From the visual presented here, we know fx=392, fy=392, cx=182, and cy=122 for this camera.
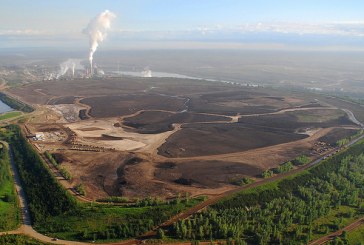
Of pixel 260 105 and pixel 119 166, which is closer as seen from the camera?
pixel 119 166

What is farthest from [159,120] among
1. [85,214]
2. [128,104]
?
[85,214]

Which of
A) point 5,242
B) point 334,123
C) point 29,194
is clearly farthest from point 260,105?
point 5,242

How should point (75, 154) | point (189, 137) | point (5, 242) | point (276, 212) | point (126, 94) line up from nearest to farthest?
point (5, 242), point (276, 212), point (75, 154), point (189, 137), point (126, 94)

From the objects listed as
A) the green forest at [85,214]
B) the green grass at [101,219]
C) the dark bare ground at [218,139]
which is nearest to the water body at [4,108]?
the dark bare ground at [218,139]

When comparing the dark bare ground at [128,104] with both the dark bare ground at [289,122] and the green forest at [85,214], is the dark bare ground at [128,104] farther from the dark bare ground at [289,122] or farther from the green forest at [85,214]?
the green forest at [85,214]

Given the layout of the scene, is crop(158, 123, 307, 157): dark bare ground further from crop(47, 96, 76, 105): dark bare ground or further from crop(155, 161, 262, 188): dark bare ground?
crop(47, 96, 76, 105): dark bare ground

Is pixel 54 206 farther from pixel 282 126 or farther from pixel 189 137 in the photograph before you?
pixel 282 126
